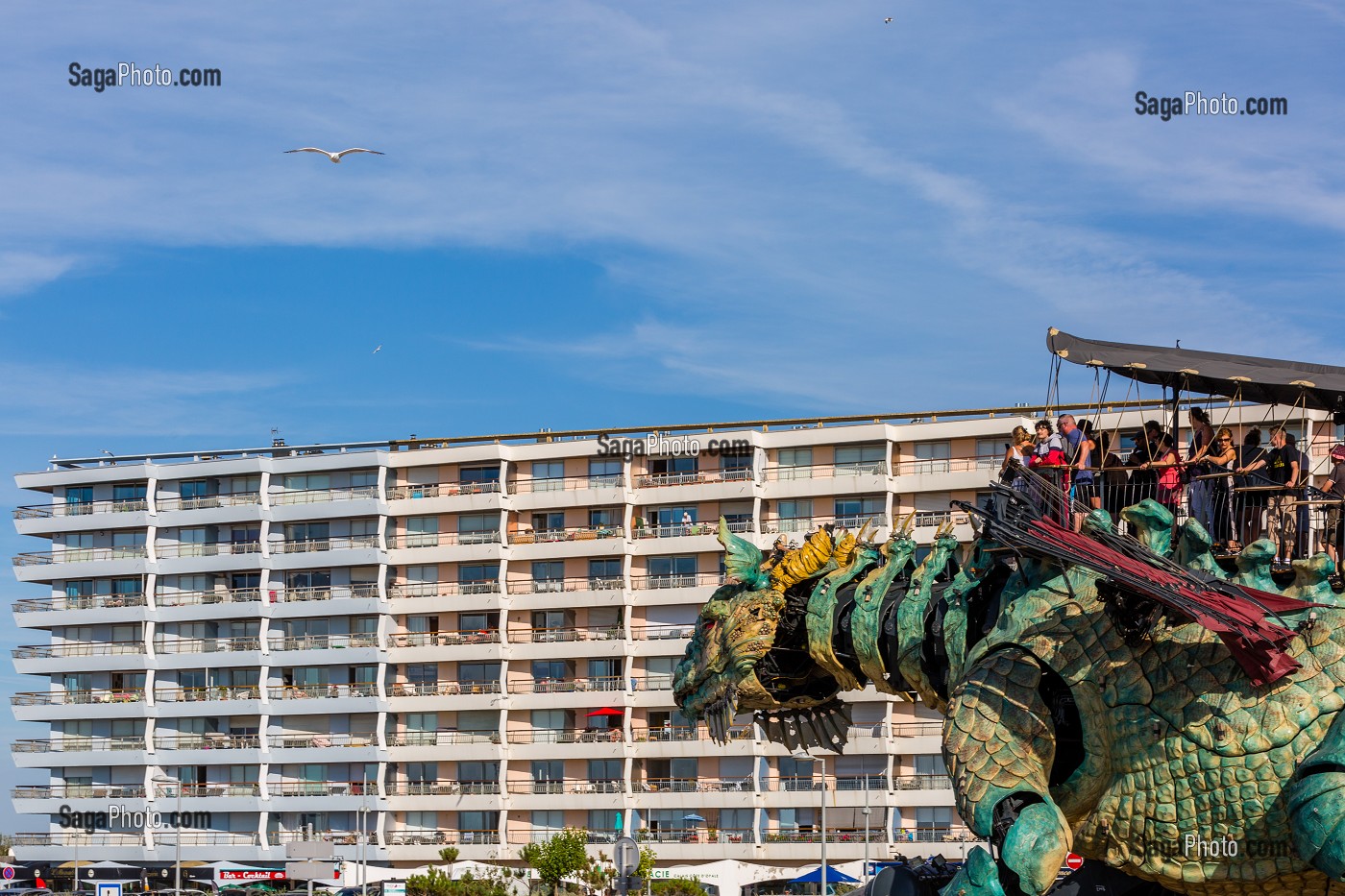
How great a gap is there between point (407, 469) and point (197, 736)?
14784mm

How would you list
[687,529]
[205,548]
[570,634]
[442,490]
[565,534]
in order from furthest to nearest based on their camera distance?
[205,548] → [442,490] → [565,534] → [570,634] → [687,529]

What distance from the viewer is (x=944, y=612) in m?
22.4

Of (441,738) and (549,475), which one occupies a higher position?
(549,475)

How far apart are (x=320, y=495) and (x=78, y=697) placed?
14.7 metres

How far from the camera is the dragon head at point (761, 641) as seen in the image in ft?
81.6

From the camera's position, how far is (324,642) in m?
77.4

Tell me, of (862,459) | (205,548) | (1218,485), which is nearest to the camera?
(1218,485)

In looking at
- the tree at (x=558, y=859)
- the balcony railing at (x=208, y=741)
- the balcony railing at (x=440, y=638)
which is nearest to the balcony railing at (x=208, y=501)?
the balcony railing at (x=440, y=638)

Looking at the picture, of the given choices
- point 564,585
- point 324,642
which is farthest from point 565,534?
point 324,642

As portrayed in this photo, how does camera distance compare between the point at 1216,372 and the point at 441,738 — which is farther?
the point at 441,738

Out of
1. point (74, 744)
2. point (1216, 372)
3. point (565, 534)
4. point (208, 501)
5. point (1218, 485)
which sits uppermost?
point (208, 501)

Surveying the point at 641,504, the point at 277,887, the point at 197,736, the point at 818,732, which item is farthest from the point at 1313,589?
Result: the point at 197,736

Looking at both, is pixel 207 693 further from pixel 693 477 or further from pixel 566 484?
pixel 693 477

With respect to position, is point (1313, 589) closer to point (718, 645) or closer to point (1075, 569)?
point (1075, 569)
